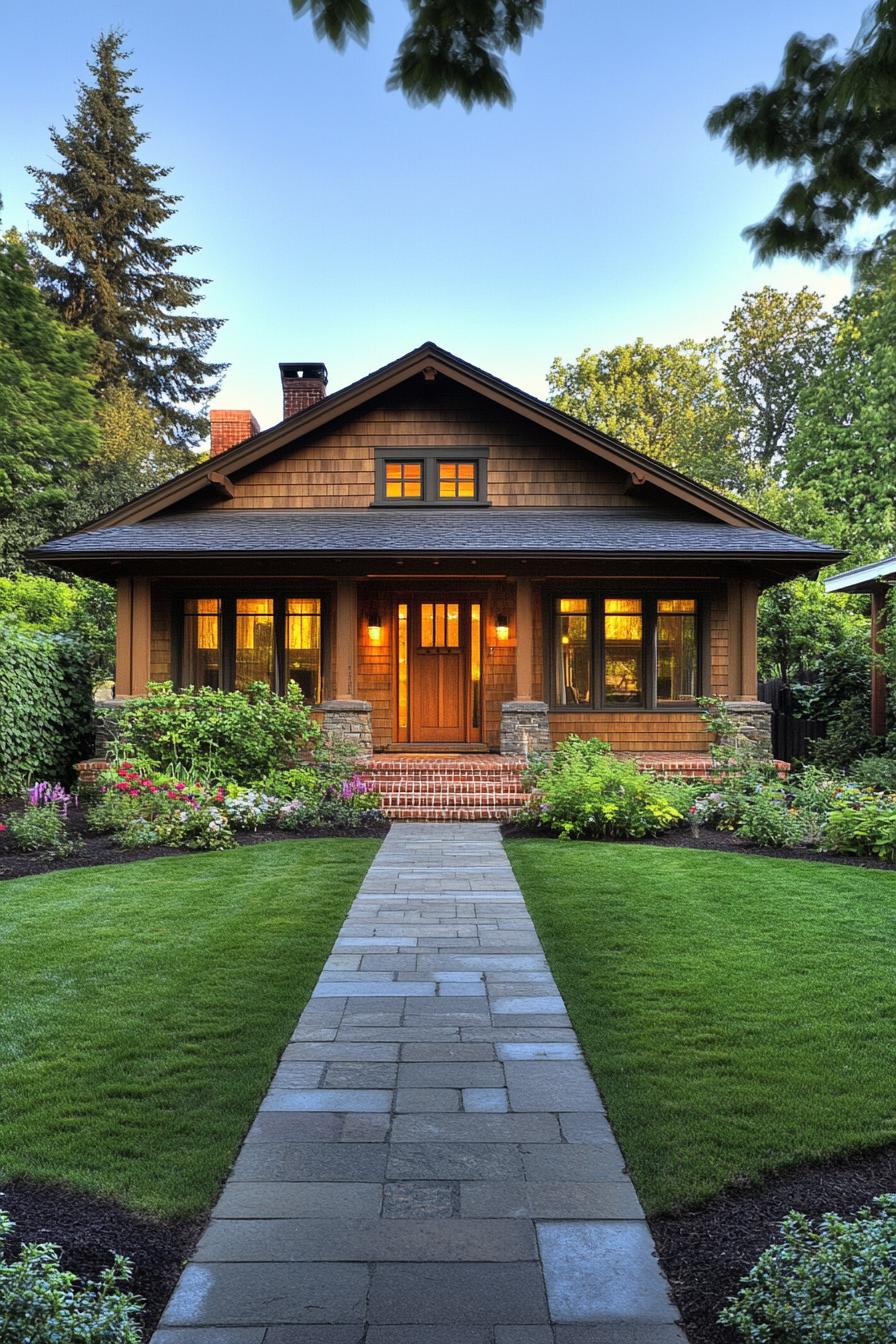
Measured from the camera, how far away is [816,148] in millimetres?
3109

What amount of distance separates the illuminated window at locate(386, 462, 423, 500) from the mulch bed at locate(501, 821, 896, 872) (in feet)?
20.5

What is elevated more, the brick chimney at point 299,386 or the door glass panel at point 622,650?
the brick chimney at point 299,386

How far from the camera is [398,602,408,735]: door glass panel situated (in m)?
13.2

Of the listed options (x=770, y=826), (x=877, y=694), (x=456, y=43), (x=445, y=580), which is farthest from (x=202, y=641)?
(x=456, y=43)

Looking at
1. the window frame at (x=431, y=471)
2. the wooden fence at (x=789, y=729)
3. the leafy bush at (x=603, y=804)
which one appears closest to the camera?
the leafy bush at (x=603, y=804)

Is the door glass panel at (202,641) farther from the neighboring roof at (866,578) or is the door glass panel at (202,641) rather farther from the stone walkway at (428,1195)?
the neighboring roof at (866,578)

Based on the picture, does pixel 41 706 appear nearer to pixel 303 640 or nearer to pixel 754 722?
pixel 303 640

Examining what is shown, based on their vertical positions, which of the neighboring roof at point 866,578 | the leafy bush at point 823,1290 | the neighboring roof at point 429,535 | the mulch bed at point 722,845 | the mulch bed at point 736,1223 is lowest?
the mulch bed at point 736,1223

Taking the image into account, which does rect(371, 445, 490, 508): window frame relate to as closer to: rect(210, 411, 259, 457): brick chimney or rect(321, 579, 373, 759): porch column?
rect(321, 579, 373, 759): porch column

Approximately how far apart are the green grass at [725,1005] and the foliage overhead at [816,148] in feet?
9.85

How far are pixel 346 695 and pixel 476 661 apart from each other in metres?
2.27

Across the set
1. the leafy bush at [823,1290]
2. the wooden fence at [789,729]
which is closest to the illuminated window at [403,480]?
the wooden fence at [789,729]

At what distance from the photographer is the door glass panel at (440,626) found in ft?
43.1

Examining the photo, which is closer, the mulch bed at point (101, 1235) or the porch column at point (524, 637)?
the mulch bed at point (101, 1235)
